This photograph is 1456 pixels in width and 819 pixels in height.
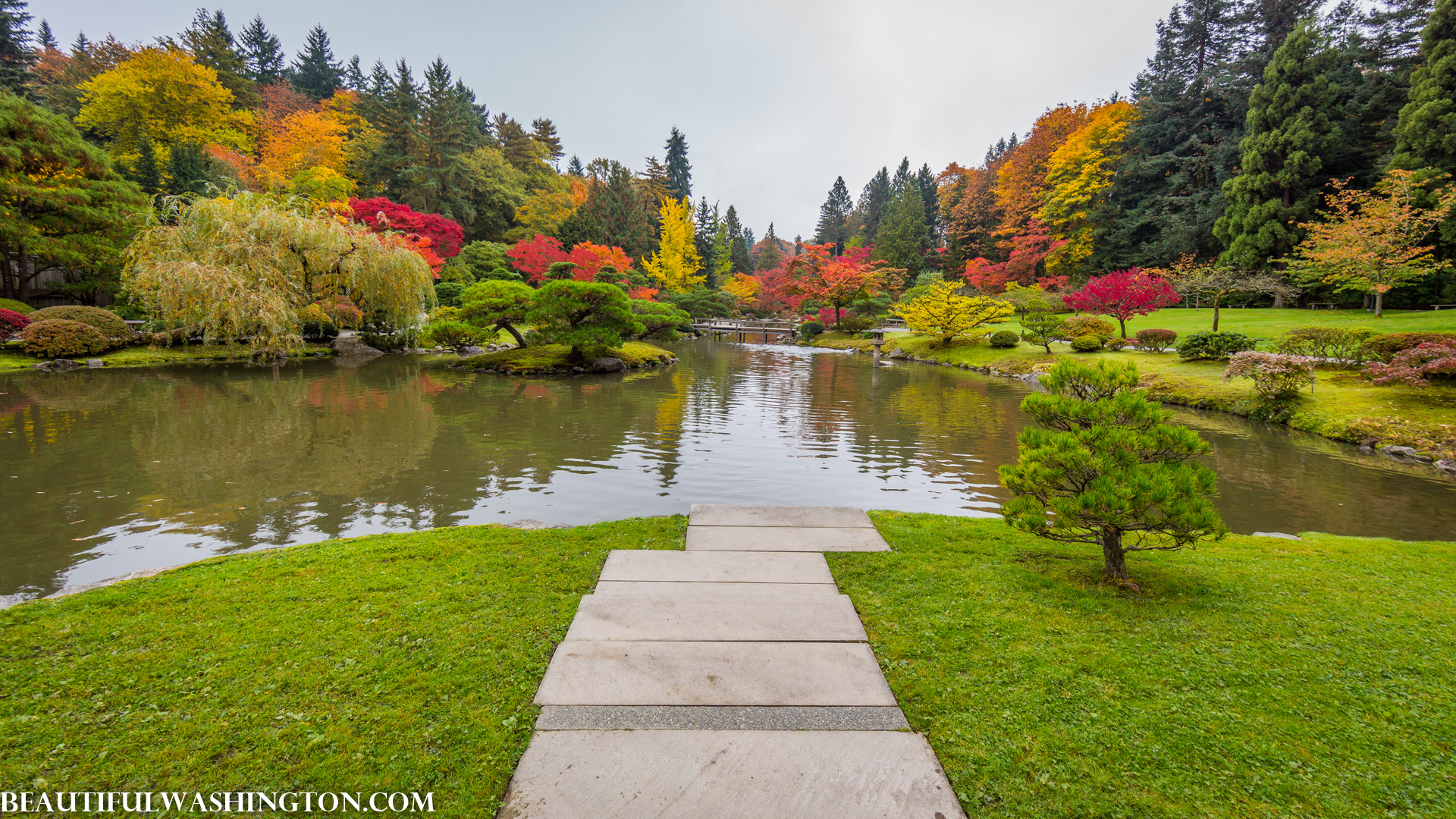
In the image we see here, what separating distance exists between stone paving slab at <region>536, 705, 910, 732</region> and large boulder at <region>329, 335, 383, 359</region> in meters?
22.0

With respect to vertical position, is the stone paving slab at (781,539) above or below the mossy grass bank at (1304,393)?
below

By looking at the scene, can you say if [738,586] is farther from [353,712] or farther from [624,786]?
[353,712]

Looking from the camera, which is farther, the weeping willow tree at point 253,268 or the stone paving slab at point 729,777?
the weeping willow tree at point 253,268

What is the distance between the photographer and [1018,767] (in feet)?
6.81

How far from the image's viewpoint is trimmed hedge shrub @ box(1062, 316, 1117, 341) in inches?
806

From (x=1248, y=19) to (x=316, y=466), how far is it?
1791 inches

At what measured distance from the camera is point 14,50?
2881 centimetres

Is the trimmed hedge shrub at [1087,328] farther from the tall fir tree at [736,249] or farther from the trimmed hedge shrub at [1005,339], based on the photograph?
the tall fir tree at [736,249]

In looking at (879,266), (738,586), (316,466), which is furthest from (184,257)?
(879,266)

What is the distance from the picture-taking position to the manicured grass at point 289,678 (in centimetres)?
194

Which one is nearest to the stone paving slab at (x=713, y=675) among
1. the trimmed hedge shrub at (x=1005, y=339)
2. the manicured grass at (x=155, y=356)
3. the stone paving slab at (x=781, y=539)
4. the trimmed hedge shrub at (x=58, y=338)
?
Answer: the stone paving slab at (x=781, y=539)

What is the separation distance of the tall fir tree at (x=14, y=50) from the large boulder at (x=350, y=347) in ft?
76.8

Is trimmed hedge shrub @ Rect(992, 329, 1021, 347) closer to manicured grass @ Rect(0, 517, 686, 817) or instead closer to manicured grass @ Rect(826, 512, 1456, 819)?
manicured grass @ Rect(826, 512, 1456, 819)

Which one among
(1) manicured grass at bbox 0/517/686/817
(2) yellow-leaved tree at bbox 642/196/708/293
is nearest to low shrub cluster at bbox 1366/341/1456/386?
(1) manicured grass at bbox 0/517/686/817
